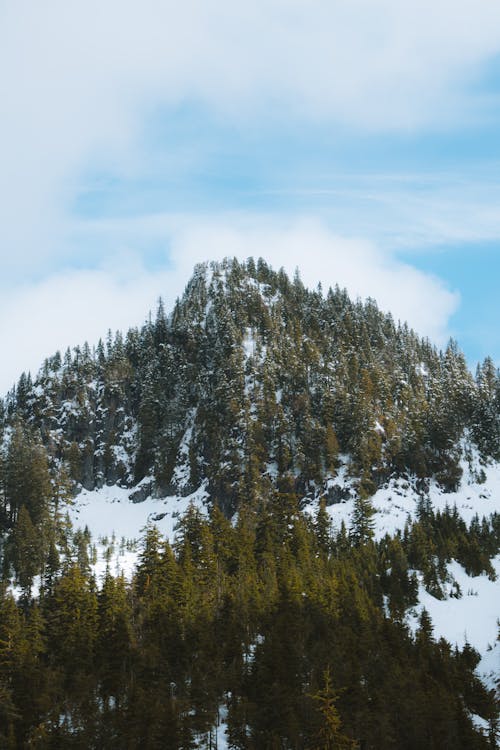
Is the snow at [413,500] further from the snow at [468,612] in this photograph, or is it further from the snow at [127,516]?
the snow at [127,516]

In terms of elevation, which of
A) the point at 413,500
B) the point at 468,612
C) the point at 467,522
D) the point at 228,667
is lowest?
the point at 228,667

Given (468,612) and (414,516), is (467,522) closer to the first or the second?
(414,516)

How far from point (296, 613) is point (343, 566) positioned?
33868mm

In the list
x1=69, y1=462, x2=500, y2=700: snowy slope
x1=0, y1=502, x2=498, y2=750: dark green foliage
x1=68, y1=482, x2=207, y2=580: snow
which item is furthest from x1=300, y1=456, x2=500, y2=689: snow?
x1=68, y1=482, x2=207, y2=580: snow

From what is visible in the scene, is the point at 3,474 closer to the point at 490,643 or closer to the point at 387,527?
the point at 387,527

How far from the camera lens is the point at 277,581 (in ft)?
333

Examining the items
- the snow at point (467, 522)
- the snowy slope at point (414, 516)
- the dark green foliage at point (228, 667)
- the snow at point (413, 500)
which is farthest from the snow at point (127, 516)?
the dark green foliage at point (228, 667)

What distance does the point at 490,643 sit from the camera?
104500mm

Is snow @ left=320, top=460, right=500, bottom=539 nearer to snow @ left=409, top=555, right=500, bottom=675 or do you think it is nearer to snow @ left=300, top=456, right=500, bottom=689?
snow @ left=300, top=456, right=500, bottom=689

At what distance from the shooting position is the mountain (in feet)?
202

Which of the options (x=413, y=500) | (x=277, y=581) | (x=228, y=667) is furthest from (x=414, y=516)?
(x=228, y=667)

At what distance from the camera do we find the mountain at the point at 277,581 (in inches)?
2421

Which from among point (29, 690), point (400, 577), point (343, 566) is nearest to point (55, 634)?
point (29, 690)

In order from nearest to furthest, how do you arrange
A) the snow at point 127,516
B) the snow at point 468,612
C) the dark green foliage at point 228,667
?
the dark green foliage at point 228,667 < the snow at point 468,612 < the snow at point 127,516
